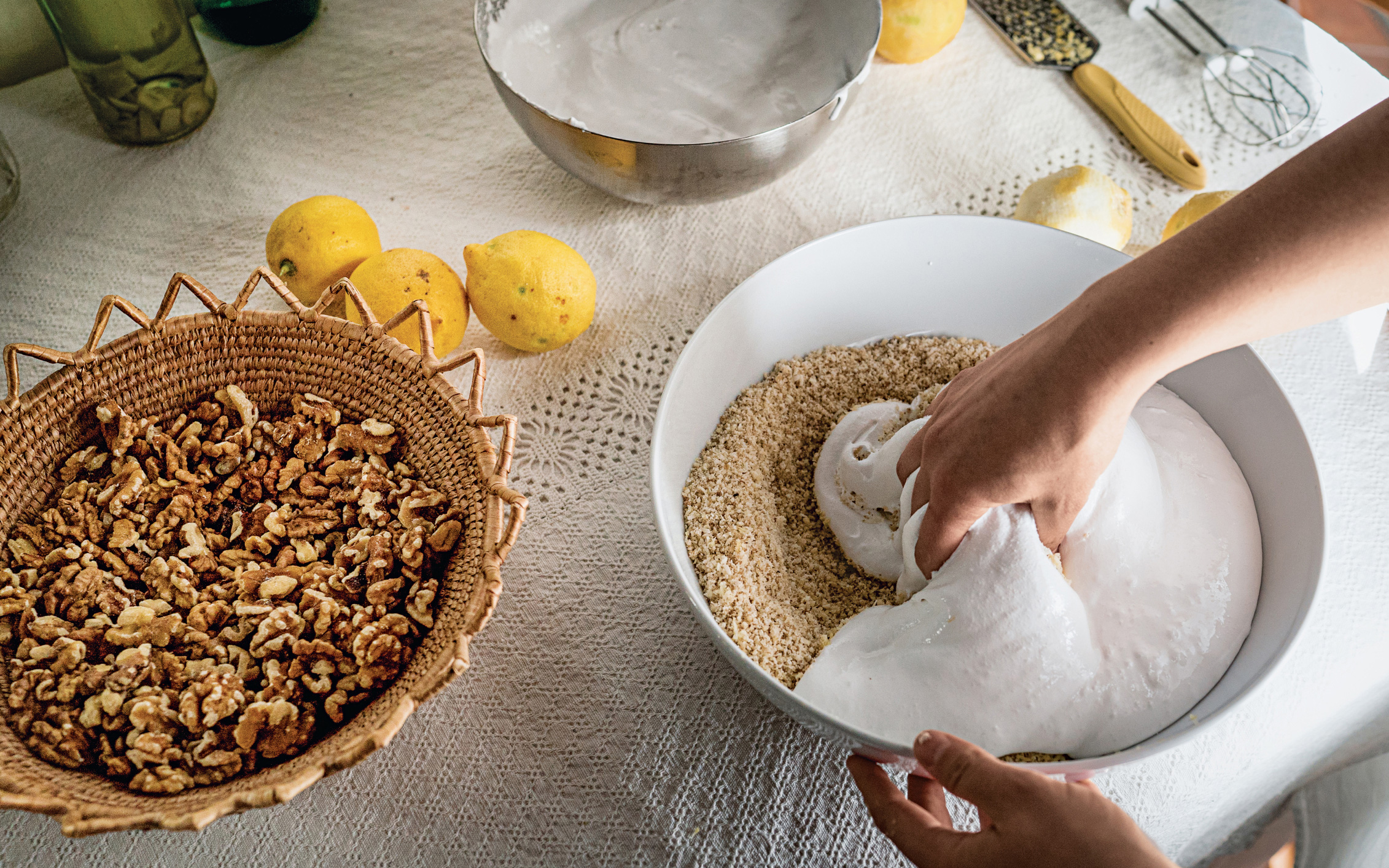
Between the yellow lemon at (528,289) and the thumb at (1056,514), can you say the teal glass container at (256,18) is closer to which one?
the yellow lemon at (528,289)

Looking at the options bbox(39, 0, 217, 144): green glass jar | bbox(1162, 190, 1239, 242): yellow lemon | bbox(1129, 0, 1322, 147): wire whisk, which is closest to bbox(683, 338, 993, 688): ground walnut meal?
bbox(1162, 190, 1239, 242): yellow lemon

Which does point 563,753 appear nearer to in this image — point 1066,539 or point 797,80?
Result: point 1066,539

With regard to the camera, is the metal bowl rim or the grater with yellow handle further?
the grater with yellow handle

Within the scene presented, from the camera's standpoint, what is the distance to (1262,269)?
0.45 metres

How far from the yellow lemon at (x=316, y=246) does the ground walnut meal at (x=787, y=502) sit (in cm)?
40

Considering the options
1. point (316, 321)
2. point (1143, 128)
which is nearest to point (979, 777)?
point (316, 321)

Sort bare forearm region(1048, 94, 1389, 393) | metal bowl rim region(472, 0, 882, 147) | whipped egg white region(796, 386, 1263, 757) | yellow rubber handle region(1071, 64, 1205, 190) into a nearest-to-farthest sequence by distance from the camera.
Result: 1. bare forearm region(1048, 94, 1389, 393)
2. whipped egg white region(796, 386, 1263, 757)
3. metal bowl rim region(472, 0, 882, 147)
4. yellow rubber handle region(1071, 64, 1205, 190)

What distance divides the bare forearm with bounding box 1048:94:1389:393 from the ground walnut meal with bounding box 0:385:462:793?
0.48 meters

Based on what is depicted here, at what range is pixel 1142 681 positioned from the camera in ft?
1.90

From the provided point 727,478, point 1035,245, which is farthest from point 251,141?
point 1035,245

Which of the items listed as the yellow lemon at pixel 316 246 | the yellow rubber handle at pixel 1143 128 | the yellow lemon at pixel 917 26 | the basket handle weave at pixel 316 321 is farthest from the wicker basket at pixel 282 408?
the yellow rubber handle at pixel 1143 128

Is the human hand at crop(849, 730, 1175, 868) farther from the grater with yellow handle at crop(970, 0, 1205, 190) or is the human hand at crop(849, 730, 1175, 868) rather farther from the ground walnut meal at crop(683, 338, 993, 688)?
the grater with yellow handle at crop(970, 0, 1205, 190)

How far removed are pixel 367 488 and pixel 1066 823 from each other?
1.73 ft

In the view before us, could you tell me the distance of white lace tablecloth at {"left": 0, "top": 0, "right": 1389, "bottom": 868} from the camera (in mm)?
608
